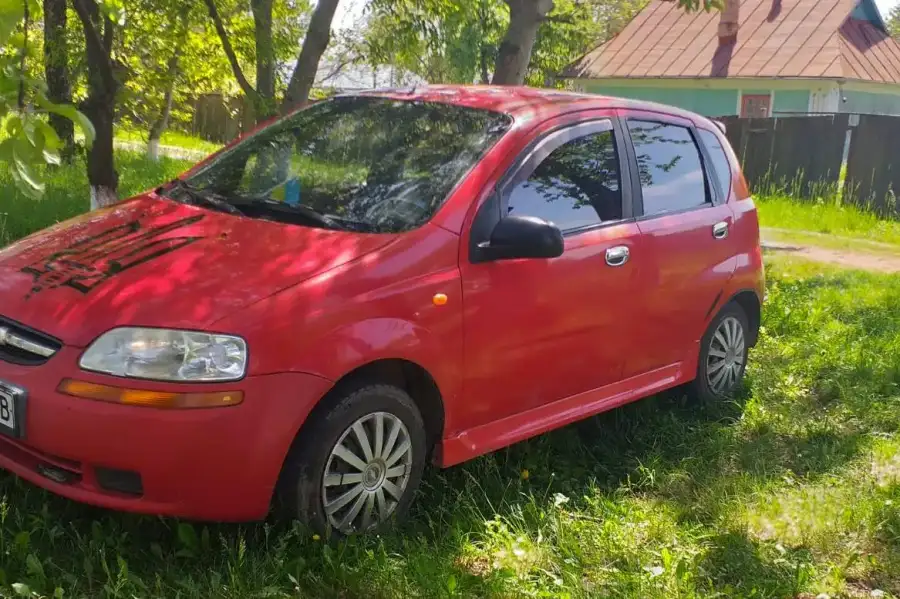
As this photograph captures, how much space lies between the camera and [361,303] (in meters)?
3.28

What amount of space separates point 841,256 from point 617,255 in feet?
24.0

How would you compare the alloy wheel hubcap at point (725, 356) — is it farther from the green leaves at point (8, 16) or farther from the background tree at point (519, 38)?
the green leaves at point (8, 16)

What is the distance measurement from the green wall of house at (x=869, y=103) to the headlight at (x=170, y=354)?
2480cm

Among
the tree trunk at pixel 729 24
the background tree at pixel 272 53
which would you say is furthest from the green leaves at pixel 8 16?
the tree trunk at pixel 729 24

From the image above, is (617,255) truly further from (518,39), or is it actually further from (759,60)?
(759,60)

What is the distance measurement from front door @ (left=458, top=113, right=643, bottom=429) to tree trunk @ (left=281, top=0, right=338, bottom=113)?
386 cm

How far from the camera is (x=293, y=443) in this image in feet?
10.4

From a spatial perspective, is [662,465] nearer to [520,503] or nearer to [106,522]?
[520,503]

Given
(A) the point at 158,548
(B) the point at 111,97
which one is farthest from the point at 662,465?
(B) the point at 111,97

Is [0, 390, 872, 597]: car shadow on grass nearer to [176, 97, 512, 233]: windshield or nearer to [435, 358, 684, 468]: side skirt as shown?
[435, 358, 684, 468]: side skirt

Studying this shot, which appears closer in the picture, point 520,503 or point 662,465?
point 520,503

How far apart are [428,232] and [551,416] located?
3.61ft

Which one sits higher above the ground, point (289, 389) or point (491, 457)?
point (289, 389)

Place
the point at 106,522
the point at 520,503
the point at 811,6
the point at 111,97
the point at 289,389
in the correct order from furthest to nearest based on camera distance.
→ the point at 811,6 < the point at 111,97 < the point at 520,503 < the point at 106,522 < the point at 289,389
